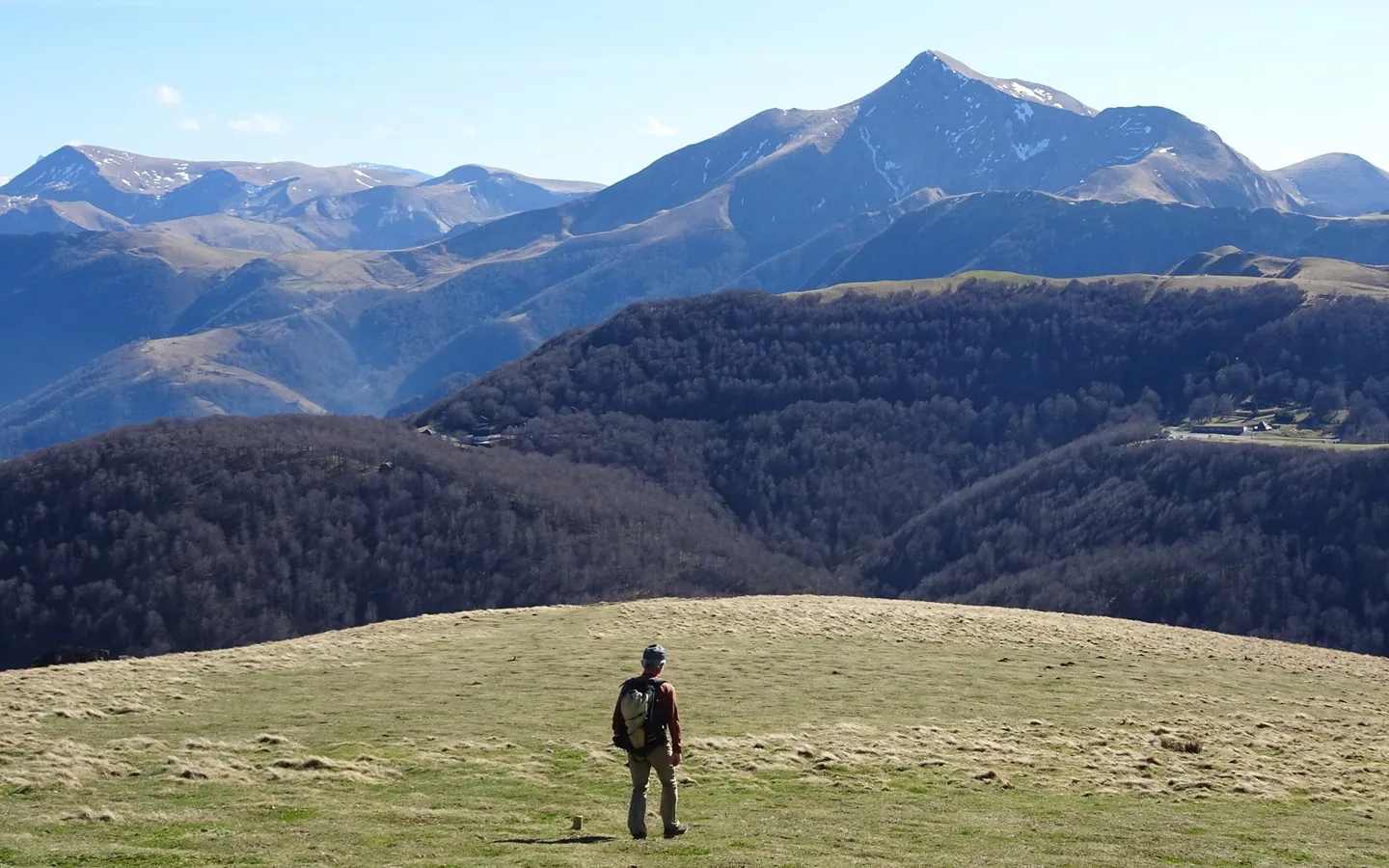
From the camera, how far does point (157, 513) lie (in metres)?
179

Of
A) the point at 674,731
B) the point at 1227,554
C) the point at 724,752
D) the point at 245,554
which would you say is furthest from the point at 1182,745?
the point at 245,554

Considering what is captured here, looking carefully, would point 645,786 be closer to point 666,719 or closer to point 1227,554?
point 666,719

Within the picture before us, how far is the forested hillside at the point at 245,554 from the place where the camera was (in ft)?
531

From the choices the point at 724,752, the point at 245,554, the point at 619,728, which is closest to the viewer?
the point at 619,728

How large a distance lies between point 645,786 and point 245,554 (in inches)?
6520

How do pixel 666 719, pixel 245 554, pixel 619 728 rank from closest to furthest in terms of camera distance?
pixel 666 719, pixel 619 728, pixel 245 554

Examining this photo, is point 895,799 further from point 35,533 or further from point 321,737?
point 35,533

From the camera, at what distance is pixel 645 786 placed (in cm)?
2277

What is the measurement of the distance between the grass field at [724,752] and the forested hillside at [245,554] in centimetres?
12098

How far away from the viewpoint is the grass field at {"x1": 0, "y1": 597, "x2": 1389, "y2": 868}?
73.7 feet

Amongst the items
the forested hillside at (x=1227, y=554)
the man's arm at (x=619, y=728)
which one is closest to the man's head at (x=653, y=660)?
the man's arm at (x=619, y=728)

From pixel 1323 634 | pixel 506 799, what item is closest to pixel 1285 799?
pixel 506 799

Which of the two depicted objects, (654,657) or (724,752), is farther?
(724,752)

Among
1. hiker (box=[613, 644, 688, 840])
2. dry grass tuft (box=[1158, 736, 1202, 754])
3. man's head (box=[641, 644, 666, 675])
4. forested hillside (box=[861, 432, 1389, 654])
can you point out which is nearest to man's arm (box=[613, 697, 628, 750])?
hiker (box=[613, 644, 688, 840])
